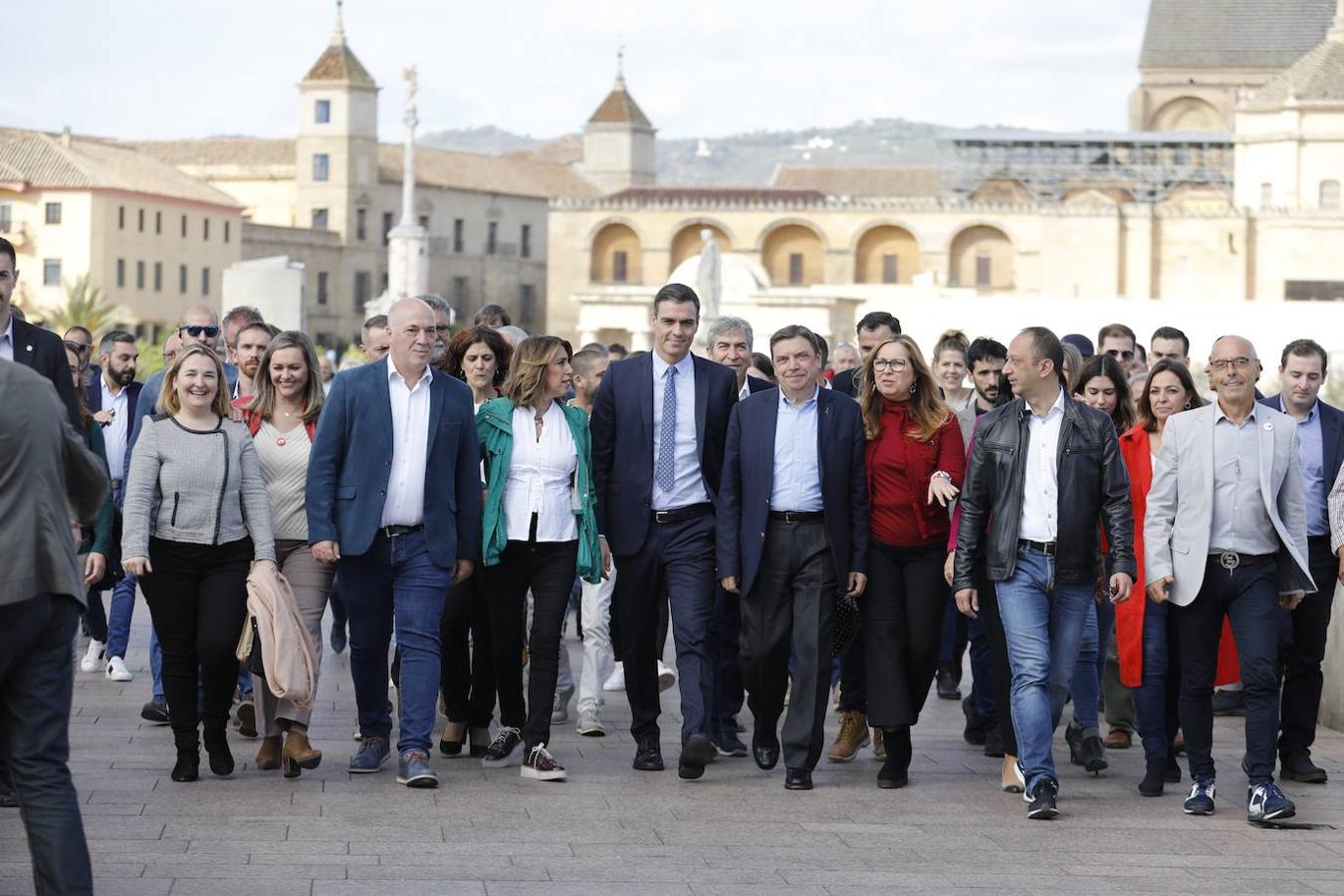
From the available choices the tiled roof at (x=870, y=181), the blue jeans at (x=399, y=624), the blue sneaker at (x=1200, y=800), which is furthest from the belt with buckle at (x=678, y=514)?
the tiled roof at (x=870, y=181)

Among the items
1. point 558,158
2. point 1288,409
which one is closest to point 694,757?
point 1288,409

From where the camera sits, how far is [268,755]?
833cm

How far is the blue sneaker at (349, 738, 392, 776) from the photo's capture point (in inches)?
323

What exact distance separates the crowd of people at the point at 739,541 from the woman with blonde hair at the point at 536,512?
0.05 feet

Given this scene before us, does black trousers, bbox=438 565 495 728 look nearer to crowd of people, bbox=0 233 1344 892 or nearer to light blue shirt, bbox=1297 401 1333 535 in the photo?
crowd of people, bbox=0 233 1344 892

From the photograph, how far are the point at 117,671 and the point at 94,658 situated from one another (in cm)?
51

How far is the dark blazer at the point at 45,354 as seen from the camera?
7.43 metres

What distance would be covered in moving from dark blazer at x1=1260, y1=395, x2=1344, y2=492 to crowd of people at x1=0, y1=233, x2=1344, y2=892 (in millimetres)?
14

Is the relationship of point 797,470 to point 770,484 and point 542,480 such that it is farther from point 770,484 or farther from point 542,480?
point 542,480

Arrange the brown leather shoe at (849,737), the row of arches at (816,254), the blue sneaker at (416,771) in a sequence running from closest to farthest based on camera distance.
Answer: the blue sneaker at (416,771), the brown leather shoe at (849,737), the row of arches at (816,254)

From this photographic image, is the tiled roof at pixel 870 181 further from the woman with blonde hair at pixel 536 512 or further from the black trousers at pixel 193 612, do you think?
the black trousers at pixel 193 612

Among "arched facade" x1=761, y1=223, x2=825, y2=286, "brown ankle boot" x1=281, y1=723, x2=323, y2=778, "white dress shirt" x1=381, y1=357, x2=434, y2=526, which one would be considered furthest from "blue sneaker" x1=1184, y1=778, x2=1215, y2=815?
"arched facade" x1=761, y1=223, x2=825, y2=286

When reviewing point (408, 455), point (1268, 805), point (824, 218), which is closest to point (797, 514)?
point (408, 455)

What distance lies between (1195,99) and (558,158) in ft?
202
